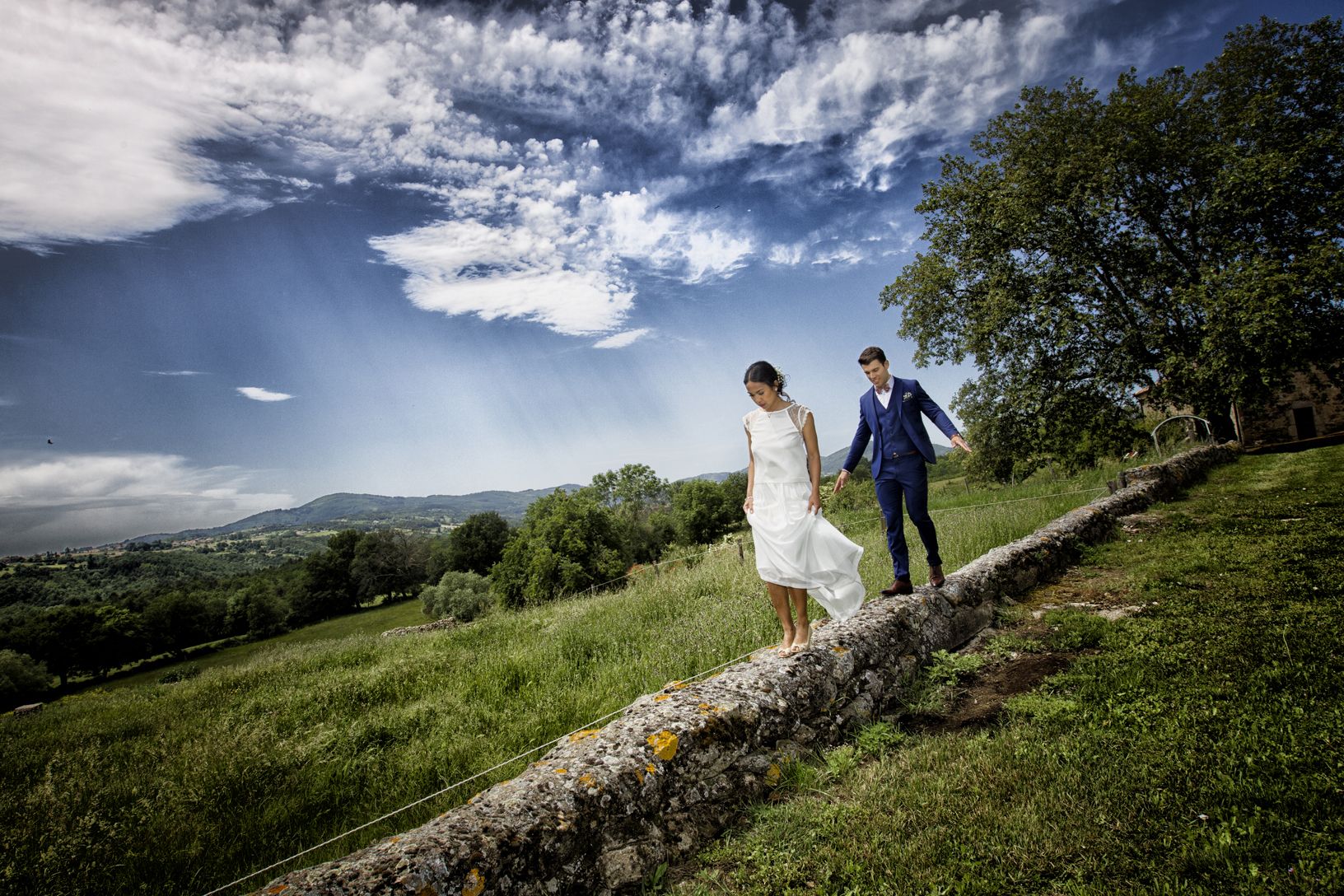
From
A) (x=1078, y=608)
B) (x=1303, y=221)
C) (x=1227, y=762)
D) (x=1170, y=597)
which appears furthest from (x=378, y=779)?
(x=1303, y=221)

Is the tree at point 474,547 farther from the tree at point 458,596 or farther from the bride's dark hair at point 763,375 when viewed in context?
the bride's dark hair at point 763,375

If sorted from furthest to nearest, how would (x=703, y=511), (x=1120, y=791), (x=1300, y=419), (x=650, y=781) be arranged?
(x=703, y=511) < (x=1300, y=419) < (x=650, y=781) < (x=1120, y=791)

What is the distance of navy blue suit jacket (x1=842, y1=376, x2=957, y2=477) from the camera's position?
519 centimetres

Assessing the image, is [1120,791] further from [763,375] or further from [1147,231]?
[1147,231]

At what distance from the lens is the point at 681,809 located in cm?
268

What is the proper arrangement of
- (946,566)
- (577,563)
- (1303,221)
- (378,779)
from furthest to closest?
(577,563), (1303,221), (946,566), (378,779)

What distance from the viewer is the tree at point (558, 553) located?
34.1 m

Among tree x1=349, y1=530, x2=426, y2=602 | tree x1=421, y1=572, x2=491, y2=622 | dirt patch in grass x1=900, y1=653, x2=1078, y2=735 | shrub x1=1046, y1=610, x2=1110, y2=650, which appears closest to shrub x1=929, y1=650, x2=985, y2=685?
dirt patch in grass x1=900, y1=653, x2=1078, y2=735

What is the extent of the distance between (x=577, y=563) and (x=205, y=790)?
3088 centimetres

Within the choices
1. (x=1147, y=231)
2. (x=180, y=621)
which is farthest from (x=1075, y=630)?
(x=180, y=621)

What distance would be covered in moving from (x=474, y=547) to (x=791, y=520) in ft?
197

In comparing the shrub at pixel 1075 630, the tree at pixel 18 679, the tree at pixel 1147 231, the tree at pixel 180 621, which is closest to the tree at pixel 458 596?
the tree at pixel 180 621

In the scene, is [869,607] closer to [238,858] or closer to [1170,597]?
[1170,597]

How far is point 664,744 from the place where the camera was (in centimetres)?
271
